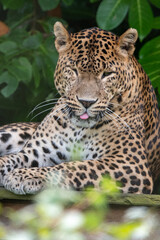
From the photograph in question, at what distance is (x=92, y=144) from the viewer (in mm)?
5156

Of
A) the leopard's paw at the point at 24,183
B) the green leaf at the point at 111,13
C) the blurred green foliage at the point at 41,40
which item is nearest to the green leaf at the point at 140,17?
the blurred green foliage at the point at 41,40

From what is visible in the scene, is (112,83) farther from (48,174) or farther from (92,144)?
(48,174)

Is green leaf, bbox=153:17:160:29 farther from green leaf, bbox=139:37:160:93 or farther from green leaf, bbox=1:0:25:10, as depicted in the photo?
green leaf, bbox=1:0:25:10

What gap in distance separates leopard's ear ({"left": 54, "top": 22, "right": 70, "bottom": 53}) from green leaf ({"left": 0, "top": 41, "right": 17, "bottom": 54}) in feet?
8.85

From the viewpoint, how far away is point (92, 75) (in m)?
4.82

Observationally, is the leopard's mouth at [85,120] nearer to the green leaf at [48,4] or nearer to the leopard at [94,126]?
the leopard at [94,126]

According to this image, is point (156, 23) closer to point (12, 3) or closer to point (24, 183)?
point (12, 3)

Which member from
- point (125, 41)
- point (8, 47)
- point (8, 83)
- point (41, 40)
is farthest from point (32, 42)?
point (125, 41)

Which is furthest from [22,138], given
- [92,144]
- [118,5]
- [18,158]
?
[118,5]

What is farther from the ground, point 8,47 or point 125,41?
point 125,41

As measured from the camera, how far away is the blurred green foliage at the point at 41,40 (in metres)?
6.77

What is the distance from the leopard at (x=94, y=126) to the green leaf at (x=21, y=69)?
79.7 inches

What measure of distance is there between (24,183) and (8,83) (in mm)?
3300

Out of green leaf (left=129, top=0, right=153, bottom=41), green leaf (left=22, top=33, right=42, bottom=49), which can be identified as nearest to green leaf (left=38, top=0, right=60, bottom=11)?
green leaf (left=22, top=33, right=42, bottom=49)
